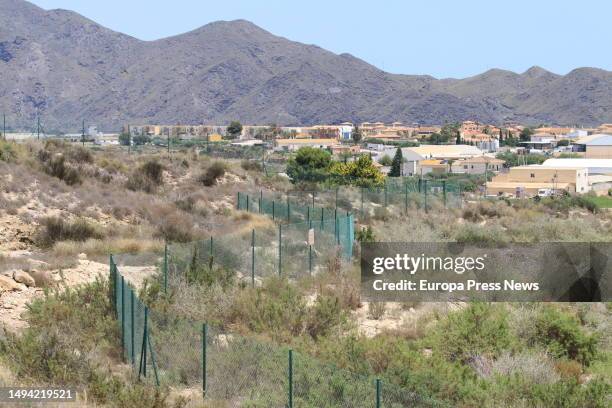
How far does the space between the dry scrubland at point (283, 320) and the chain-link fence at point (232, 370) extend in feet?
1.47

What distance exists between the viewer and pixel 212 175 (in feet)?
159

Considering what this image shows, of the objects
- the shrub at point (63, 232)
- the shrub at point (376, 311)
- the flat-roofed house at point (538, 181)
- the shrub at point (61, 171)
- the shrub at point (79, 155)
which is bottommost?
the flat-roofed house at point (538, 181)

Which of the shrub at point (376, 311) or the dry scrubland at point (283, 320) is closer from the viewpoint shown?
the dry scrubland at point (283, 320)

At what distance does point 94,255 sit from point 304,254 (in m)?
5.89

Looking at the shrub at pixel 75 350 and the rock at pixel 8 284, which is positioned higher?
the rock at pixel 8 284

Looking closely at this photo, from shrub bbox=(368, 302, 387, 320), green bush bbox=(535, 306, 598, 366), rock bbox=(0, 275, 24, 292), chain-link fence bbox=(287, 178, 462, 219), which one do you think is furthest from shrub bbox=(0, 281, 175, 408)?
chain-link fence bbox=(287, 178, 462, 219)

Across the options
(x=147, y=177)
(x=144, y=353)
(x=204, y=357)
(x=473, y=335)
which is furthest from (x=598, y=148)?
(x=204, y=357)

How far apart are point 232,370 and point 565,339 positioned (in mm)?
7242

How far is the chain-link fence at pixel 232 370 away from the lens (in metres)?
11.9

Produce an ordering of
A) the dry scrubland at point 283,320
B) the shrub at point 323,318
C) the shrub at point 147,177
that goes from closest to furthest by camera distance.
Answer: the dry scrubland at point 283,320
the shrub at point 323,318
the shrub at point 147,177

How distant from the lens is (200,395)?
43.0 feet

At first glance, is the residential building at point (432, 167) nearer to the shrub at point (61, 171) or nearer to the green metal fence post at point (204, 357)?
the shrub at point (61, 171)

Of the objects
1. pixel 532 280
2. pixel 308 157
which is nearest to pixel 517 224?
pixel 532 280

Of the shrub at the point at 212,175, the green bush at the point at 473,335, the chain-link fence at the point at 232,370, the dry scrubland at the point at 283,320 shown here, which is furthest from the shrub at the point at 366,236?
the shrub at the point at 212,175
